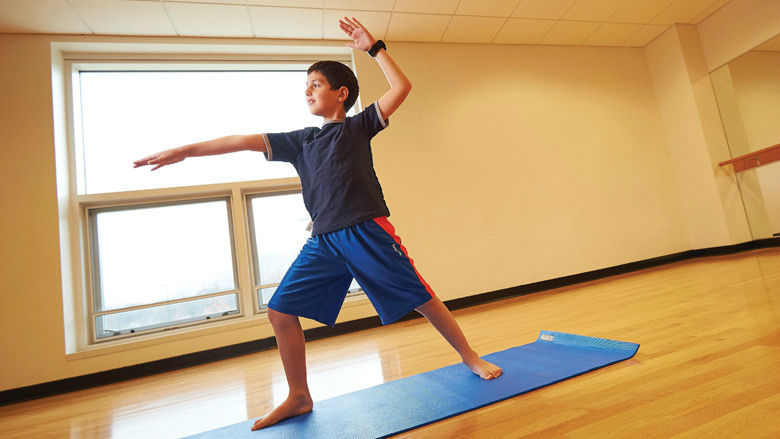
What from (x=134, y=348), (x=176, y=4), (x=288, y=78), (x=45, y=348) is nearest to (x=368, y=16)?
(x=288, y=78)

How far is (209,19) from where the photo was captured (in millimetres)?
2900

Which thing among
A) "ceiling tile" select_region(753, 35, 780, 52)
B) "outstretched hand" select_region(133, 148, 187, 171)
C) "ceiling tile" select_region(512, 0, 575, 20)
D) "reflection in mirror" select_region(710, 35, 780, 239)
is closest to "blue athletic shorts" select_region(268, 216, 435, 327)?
"outstretched hand" select_region(133, 148, 187, 171)

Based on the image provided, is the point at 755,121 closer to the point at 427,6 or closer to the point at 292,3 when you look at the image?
the point at 427,6

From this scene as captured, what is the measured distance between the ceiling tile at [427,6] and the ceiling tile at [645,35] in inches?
87.2

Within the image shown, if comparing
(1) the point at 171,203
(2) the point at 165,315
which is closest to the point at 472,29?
(1) the point at 171,203

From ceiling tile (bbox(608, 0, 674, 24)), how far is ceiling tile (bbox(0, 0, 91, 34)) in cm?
439

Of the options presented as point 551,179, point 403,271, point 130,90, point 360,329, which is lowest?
point 360,329

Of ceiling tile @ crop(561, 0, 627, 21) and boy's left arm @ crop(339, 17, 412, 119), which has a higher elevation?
ceiling tile @ crop(561, 0, 627, 21)

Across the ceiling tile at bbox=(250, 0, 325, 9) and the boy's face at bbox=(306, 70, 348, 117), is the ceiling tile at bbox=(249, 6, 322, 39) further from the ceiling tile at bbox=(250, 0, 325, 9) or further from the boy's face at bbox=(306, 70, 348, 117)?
the boy's face at bbox=(306, 70, 348, 117)

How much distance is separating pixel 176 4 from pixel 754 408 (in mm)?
3426

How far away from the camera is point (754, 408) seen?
0.81 m

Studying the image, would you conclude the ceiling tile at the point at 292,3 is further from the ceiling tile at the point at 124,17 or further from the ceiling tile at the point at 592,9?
the ceiling tile at the point at 592,9

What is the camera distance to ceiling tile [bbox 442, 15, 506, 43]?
3.42 m

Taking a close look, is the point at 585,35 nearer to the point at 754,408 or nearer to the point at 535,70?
the point at 535,70
